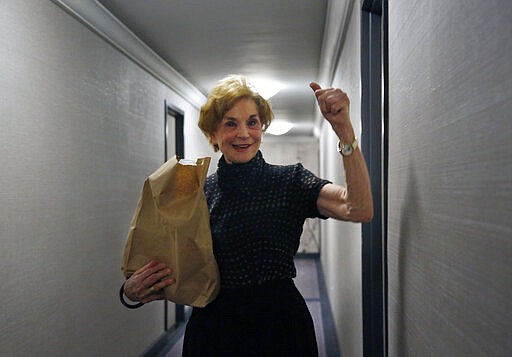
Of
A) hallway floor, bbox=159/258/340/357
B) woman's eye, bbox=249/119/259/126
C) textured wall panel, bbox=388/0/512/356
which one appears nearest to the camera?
textured wall panel, bbox=388/0/512/356

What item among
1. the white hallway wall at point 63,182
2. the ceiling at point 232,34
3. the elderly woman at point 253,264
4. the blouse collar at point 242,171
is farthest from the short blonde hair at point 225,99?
the ceiling at point 232,34

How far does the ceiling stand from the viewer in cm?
281

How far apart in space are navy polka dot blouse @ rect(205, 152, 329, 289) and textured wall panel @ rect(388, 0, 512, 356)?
0.87 ft

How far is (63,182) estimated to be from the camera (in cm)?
236

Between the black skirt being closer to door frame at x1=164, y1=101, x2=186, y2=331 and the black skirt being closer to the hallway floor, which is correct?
the hallway floor

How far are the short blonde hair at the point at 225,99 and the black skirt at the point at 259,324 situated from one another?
1.58 feet

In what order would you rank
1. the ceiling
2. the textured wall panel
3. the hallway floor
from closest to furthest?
the textured wall panel < the ceiling < the hallway floor

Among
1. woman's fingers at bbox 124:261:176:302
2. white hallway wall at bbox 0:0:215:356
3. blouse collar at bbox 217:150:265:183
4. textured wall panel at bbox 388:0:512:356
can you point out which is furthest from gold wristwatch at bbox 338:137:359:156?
white hallway wall at bbox 0:0:215:356

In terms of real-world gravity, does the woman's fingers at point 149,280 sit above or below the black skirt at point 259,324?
above

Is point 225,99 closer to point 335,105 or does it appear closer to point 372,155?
point 335,105

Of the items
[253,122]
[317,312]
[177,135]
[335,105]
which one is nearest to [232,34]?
[177,135]

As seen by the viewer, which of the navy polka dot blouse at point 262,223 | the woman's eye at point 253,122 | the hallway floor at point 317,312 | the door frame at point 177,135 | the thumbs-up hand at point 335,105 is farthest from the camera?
the door frame at point 177,135

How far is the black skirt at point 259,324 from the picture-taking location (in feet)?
4.43

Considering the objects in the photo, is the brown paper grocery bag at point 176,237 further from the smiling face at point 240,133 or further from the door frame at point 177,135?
the door frame at point 177,135
